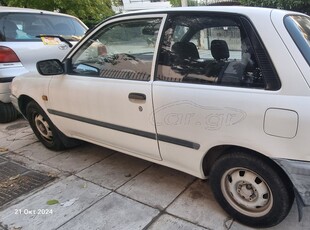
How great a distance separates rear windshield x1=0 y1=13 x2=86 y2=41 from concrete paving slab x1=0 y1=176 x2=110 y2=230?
2.92 m

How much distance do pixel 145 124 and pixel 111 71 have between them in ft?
2.23

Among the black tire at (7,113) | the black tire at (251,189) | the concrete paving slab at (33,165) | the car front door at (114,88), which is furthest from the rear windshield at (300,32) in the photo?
the black tire at (7,113)

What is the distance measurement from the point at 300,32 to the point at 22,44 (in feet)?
14.0

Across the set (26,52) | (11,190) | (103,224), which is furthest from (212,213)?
(26,52)

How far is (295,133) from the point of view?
6.17ft

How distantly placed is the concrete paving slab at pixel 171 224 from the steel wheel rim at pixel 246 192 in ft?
1.16

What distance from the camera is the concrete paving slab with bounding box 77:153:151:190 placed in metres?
3.19

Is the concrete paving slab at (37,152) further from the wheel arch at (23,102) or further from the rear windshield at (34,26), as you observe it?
the rear windshield at (34,26)

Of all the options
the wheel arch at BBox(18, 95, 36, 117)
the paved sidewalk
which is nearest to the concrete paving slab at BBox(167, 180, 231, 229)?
the paved sidewalk

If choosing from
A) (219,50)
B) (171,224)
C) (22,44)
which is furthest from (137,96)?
(22,44)

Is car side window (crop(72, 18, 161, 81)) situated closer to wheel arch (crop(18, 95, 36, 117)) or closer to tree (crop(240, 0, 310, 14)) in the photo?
wheel arch (crop(18, 95, 36, 117))

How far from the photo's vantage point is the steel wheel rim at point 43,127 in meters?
3.91

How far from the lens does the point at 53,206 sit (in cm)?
282

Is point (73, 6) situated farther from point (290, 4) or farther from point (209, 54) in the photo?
point (209, 54)
